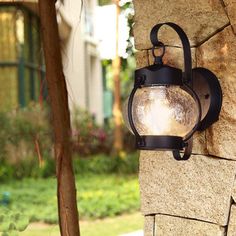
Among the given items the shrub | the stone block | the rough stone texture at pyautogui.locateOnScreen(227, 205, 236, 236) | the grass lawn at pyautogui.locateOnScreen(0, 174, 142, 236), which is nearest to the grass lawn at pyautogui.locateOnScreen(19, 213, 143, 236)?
the grass lawn at pyautogui.locateOnScreen(0, 174, 142, 236)

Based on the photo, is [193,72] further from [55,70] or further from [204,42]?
[55,70]

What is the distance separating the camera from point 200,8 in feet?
4.65

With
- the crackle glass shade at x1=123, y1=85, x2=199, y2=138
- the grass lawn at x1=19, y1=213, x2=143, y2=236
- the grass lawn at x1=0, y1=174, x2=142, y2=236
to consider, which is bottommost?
the grass lawn at x1=19, y1=213, x2=143, y2=236

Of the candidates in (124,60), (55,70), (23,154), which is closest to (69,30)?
(23,154)

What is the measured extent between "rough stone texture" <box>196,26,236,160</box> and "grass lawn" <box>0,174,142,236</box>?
11.9 feet

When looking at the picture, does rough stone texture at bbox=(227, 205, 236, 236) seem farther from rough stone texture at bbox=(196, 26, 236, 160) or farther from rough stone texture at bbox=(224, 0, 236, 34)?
rough stone texture at bbox=(224, 0, 236, 34)

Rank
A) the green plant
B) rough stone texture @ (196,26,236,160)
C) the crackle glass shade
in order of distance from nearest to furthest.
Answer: the crackle glass shade, rough stone texture @ (196,26,236,160), the green plant

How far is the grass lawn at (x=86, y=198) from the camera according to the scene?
570cm

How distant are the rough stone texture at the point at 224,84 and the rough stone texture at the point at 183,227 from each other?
191 millimetres

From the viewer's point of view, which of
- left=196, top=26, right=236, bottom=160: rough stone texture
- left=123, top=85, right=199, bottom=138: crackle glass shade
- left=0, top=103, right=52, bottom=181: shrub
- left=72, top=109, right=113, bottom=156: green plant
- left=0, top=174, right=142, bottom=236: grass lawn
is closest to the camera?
left=123, top=85, right=199, bottom=138: crackle glass shade

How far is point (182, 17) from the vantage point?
1.44 metres

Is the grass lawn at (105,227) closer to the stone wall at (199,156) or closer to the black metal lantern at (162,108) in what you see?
the stone wall at (199,156)

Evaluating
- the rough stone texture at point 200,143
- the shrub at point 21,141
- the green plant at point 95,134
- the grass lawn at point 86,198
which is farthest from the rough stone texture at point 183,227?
the green plant at point 95,134

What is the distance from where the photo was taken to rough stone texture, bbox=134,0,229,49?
139 cm
